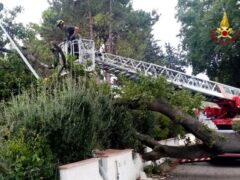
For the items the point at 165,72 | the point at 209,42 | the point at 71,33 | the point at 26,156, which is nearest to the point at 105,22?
the point at 209,42

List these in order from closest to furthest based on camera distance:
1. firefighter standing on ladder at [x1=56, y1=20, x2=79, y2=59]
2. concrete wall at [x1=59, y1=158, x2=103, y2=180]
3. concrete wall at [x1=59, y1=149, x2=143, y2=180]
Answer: concrete wall at [x1=59, y1=158, x2=103, y2=180]
concrete wall at [x1=59, y1=149, x2=143, y2=180]
firefighter standing on ladder at [x1=56, y1=20, x2=79, y2=59]

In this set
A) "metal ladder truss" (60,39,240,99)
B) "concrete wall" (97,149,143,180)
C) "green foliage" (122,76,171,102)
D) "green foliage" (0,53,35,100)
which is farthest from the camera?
"metal ladder truss" (60,39,240,99)

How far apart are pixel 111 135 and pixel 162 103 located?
6.01 feet

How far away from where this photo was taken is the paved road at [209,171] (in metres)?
13.3

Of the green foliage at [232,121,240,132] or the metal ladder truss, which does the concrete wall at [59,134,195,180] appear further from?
the metal ladder truss

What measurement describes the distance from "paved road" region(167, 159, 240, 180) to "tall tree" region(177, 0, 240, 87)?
2136 cm

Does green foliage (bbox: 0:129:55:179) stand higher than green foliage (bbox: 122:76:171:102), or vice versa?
green foliage (bbox: 122:76:171:102)

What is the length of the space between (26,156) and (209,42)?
3489 cm

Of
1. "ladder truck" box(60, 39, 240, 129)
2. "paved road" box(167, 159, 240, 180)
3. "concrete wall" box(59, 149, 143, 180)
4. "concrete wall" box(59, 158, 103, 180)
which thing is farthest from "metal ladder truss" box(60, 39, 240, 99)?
"concrete wall" box(59, 158, 103, 180)

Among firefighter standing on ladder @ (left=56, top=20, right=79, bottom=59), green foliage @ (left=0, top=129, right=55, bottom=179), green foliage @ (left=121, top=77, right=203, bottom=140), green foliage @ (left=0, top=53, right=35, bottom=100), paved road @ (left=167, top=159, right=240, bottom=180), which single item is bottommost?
paved road @ (left=167, top=159, right=240, bottom=180)

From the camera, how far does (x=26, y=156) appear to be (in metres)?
7.15

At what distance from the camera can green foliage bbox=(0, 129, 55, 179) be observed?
6.87 metres

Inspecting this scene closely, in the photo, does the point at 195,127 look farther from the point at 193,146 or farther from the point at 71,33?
the point at 71,33

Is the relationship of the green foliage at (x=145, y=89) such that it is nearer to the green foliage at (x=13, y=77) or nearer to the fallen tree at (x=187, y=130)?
the fallen tree at (x=187, y=130)
